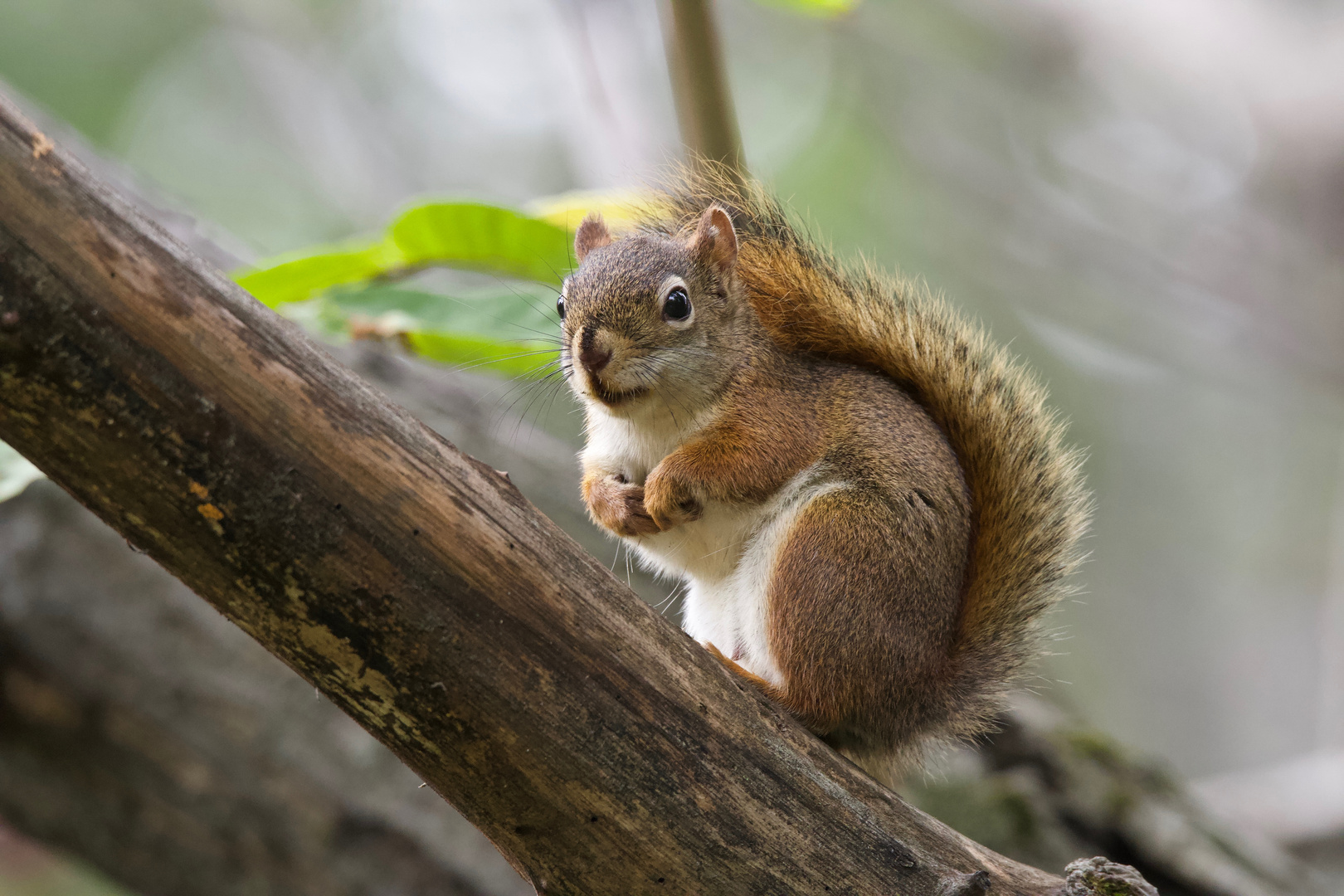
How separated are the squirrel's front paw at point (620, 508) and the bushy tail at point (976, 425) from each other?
17.5 inches

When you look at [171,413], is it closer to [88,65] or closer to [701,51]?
[701,51]

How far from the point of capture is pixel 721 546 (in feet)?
5.67

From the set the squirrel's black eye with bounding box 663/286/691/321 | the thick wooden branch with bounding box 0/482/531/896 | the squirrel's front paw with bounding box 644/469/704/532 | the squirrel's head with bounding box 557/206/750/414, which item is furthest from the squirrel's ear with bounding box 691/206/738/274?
the thick wooden branch with bounding box 0/482/531/896

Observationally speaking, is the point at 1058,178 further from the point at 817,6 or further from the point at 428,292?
the point at 428,292

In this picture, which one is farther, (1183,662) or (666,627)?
(1183,662)

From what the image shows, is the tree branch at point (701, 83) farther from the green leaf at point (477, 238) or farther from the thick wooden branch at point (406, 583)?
the thick wooden branch at point (406, 583)

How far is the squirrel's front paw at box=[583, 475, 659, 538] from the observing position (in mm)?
1676

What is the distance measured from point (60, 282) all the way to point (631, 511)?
0.91 m

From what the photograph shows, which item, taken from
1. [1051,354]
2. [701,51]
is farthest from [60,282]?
[1051,354]

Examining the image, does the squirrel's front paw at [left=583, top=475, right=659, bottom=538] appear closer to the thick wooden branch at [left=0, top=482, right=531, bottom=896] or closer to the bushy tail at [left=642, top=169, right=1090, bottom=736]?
the bushy tail at [left=642, top=169, right=1090, bottom=736]

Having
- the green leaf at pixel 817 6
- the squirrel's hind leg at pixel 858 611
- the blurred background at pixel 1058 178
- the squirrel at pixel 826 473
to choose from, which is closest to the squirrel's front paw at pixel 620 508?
the squirrel at pixel 826 473

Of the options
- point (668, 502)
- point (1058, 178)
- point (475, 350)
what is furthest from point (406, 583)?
point (1058, 178)

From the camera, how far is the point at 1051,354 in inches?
297

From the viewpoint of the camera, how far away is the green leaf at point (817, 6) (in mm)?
2172
